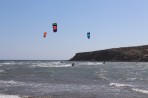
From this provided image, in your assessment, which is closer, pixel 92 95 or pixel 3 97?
pixel 3 97

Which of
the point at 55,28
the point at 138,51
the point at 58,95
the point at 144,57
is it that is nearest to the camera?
the point at 58,95

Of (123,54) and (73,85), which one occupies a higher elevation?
(123,54)

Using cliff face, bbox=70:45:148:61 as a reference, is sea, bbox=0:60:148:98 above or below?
below

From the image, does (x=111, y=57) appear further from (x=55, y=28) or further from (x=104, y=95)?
(x=104, y=95)

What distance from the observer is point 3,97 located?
81.5 feet

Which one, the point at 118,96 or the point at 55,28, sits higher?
the point at 55,28

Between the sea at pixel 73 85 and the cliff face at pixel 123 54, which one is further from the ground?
the cliff face at pixel 123 54

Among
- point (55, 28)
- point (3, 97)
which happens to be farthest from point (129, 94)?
point (55, 28)

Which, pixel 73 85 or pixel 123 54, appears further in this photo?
pixel 123 54

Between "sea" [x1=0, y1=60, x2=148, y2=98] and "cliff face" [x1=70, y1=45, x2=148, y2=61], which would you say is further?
"cliff face" [x1=70, y1=45, x2=148, y2=61]

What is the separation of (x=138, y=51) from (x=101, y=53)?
19.7 metres

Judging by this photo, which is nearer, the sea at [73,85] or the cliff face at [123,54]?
the sea at [73,85]

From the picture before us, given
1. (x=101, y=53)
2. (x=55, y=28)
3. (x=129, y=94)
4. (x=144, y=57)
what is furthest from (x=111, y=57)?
(x=129, y=94)

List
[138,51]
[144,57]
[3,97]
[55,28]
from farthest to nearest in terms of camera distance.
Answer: [138,51]
[144,57]
[55,28]
[3,97]
